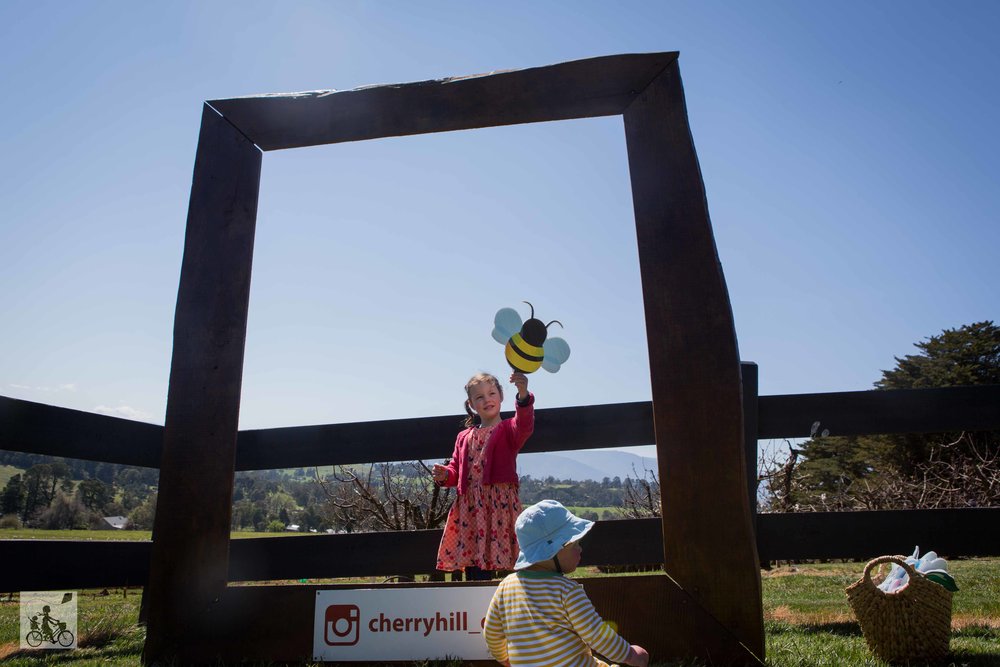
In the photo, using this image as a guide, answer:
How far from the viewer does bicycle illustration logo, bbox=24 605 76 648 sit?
10.9ft

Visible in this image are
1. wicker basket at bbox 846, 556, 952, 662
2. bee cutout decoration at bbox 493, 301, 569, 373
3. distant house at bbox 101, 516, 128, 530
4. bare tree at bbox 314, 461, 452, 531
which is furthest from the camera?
distant house at bbox 101, 516, 128, 530

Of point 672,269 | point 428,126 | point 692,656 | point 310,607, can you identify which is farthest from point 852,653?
point 428,126

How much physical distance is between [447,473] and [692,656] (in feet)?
5.14

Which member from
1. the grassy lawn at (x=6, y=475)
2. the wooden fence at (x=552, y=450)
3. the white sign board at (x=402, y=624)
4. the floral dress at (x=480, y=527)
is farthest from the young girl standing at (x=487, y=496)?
the grassy lawn at (x=6, y=475)

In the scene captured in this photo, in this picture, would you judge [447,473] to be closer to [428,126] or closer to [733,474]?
[733,474]

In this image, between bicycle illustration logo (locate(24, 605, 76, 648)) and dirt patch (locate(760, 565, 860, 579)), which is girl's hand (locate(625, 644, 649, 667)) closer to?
bicycle illustration logo (locate(24, 605, 76, 648))

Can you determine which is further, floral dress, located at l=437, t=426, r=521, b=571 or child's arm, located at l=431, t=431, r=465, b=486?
child's arm, located at l=431, t=431, r=465, b=486

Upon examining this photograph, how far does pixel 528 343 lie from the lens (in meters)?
3.26

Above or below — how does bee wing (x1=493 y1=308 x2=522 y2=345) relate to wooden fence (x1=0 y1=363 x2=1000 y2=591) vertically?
above

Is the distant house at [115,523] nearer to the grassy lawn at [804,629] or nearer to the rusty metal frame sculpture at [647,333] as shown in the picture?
the grassy lawn at [804,629]

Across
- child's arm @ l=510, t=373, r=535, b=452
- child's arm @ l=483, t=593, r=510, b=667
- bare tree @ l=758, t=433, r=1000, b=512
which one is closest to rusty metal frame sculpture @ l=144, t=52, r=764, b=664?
child's arm @ l=483, t=593, r=510, b=667

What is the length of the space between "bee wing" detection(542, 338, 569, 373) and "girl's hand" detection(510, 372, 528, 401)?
152 mm

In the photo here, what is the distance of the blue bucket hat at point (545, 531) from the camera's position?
2207 mm

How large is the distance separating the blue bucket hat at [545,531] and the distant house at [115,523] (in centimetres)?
1990
